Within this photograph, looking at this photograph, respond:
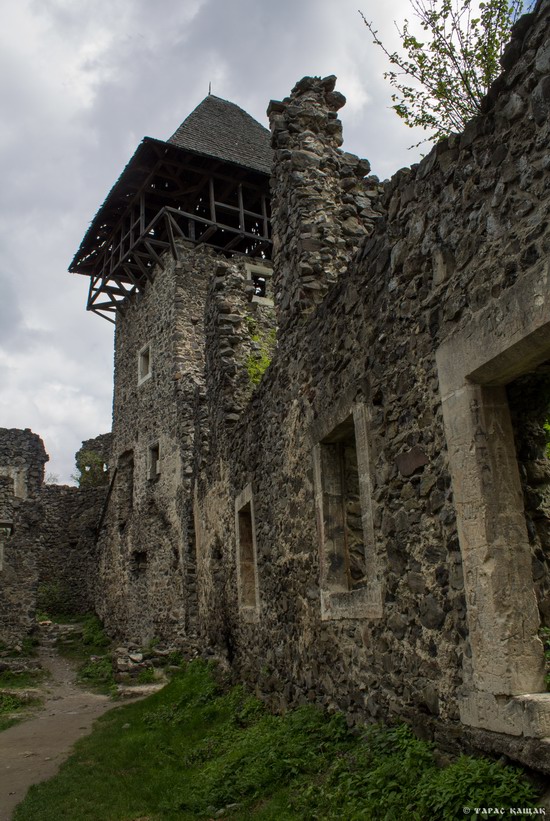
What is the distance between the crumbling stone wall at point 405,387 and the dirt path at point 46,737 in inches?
92.6

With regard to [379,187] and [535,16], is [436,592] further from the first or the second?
[379,187]

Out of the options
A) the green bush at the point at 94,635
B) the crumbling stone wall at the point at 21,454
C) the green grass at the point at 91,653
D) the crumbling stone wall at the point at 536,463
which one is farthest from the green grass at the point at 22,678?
the crumbling stone wall at the point at 536,463

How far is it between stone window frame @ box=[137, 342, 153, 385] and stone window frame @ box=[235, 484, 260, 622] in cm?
1092

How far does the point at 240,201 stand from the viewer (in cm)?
1870

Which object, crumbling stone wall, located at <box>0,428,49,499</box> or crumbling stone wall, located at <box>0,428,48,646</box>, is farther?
crumbling stone wall, located at <box>0,428,49,499</box>

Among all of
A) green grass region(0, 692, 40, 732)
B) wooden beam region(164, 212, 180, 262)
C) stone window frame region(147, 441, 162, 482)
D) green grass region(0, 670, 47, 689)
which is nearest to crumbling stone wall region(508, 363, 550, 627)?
green grass region(0, 692, 40, 732)

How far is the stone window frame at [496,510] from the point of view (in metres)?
2.98

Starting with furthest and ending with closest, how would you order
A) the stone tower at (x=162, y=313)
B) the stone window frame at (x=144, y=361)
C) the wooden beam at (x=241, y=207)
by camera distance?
1. the stone window frame at (x=144, y=361)
2. the wooden beam at (x=241, y=207)
3. the stone tower at (x=162, y=313)

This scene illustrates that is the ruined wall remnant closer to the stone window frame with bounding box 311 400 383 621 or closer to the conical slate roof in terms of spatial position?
the stone window frame with bounding box 311 400 383 621

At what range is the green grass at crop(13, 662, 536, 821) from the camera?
119 inches

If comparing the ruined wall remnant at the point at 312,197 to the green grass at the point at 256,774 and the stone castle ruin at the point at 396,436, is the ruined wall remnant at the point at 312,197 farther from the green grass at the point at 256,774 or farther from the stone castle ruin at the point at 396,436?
the green grass at the point at 256,774

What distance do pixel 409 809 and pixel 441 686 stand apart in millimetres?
640

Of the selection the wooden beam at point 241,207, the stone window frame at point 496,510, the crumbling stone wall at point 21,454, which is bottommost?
the stone window frame at point 496,510

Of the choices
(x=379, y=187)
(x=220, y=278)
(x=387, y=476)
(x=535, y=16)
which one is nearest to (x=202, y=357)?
(x=220, y=278)
